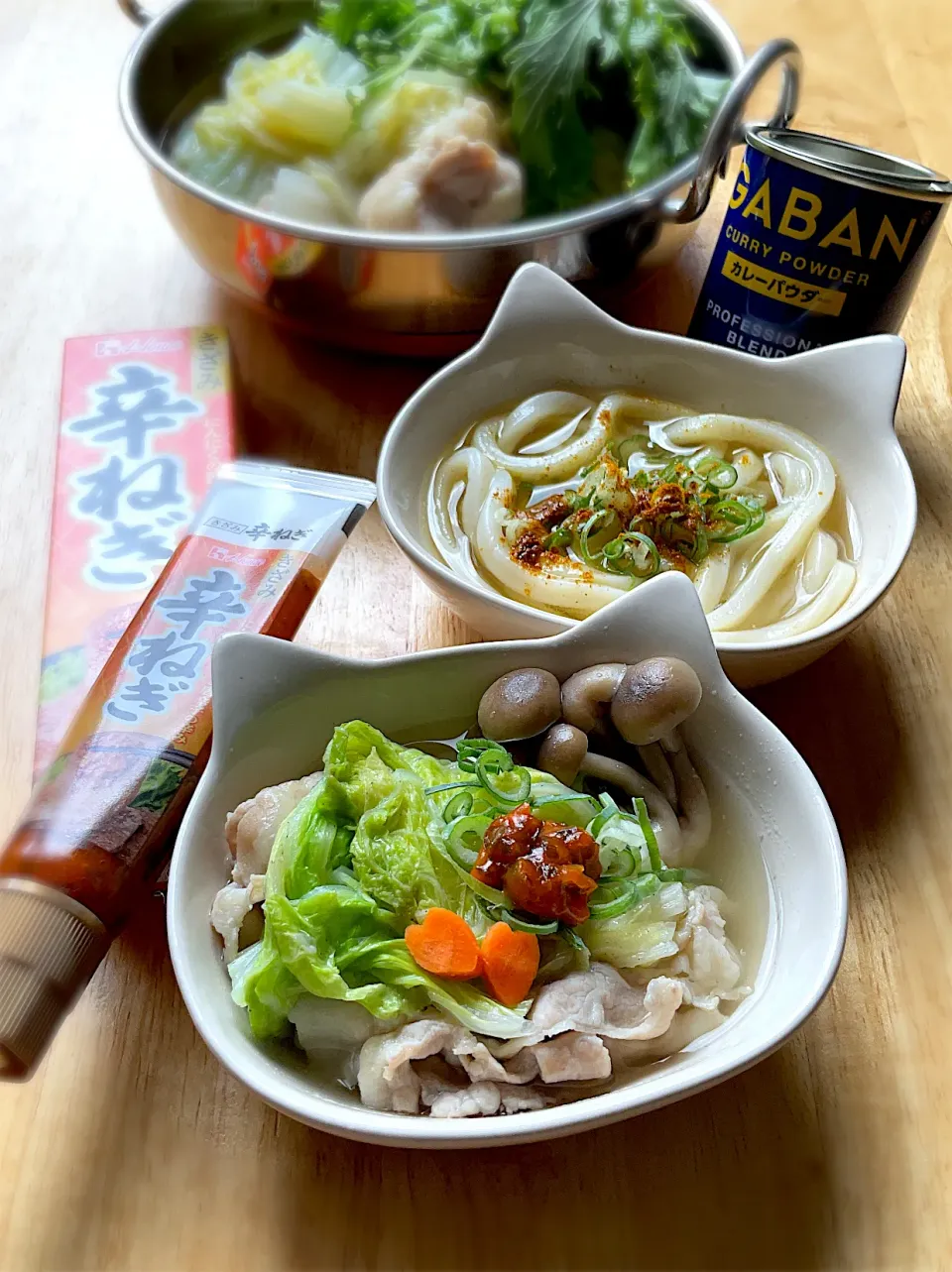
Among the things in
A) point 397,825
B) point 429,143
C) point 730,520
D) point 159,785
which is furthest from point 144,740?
point 429,143

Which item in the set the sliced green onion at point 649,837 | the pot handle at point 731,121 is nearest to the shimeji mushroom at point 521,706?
the sliced green onion at point 649,837

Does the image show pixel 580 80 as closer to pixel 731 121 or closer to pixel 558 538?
pixel 731 121

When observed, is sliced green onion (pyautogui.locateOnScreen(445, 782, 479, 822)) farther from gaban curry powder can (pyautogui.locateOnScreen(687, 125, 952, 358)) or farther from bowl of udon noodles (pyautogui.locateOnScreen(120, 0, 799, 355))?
gaban curry powder can (pyautogui.locateOnScreen(687, 125, 952, 358))

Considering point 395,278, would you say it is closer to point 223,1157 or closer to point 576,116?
point 576,116

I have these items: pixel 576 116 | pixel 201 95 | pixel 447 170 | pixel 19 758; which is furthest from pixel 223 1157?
pixel 201 95

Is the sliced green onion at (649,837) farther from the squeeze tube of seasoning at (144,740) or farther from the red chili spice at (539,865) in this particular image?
the squeeze tube of seasoning at (144,740)

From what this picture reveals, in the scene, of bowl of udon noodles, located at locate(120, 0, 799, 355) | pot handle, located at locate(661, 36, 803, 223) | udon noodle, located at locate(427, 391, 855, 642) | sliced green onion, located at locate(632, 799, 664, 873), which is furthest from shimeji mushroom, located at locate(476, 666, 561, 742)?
pot handle, located at locate(661, 36, 803, 223)
